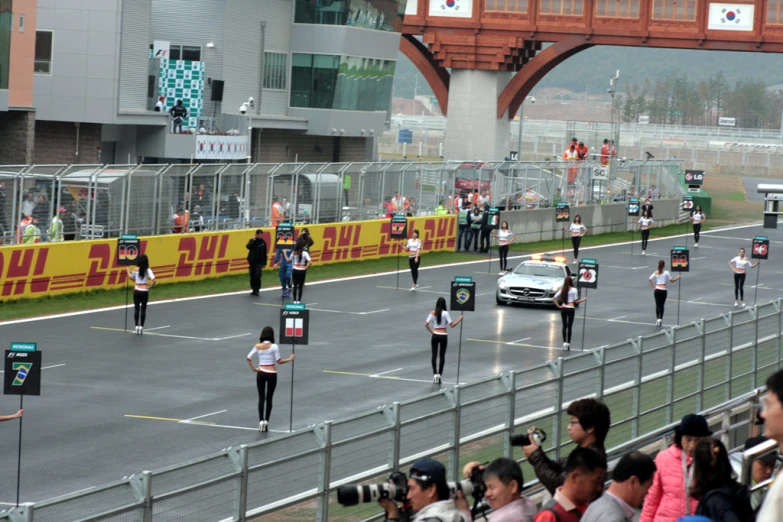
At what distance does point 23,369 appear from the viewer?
16297 millimetres

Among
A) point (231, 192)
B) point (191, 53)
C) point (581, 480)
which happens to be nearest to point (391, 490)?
point (581, 480)

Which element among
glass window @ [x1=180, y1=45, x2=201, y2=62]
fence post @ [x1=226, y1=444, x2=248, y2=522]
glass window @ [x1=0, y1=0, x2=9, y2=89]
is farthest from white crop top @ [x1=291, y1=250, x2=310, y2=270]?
glass window @ [x1=180, y1=45, x2=201, y2=62]

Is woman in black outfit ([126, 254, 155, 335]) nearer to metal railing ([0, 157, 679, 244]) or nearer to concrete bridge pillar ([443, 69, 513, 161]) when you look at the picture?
metal railing ([0, 157, 679, 244])

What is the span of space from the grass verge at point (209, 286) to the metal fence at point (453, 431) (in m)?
16.3

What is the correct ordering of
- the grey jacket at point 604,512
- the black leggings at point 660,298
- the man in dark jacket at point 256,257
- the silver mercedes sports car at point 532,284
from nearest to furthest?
1. the grey jacket at point 604,512
2. the black leggings at point 660,298
3. the man in dark jacket at point 256,257
4. the silver mercedes sports car at point 532,284

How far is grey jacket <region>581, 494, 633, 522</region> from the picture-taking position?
24.4 ft

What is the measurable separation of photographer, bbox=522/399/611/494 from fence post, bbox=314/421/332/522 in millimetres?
2576

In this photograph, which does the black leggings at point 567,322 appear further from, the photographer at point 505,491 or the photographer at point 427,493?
the photographer at point 427,493

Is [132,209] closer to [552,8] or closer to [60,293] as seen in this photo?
[60,293]

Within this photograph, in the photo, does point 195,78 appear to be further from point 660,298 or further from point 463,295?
point 463,295

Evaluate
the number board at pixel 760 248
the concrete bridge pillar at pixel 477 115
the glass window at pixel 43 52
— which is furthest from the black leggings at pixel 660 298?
the concrete bridge pillar at pixel 477 115

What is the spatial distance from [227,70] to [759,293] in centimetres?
2990

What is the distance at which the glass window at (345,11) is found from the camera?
64.2 meters

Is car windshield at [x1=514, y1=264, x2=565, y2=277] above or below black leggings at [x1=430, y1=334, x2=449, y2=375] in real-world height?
above
